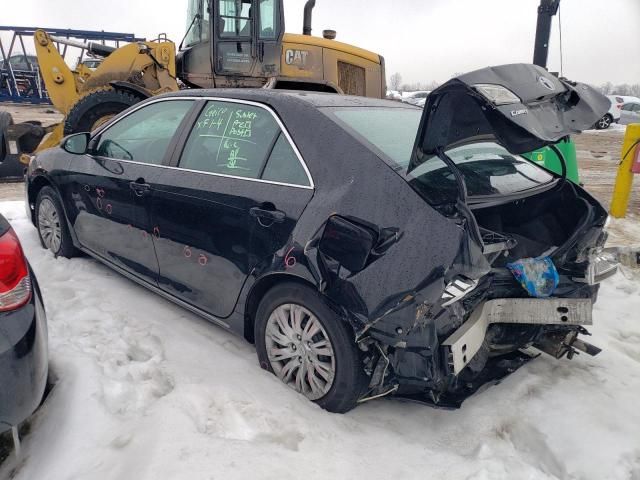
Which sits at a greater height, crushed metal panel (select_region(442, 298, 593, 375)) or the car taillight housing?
the car taillight housing

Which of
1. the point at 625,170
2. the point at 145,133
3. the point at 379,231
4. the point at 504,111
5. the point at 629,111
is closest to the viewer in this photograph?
the point at 504,111

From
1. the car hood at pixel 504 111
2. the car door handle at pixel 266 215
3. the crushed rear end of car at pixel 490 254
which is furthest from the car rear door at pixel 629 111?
the car door handle at pixel 266 215

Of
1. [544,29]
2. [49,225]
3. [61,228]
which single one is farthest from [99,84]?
[544,29]

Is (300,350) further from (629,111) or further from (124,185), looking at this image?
(629,111)

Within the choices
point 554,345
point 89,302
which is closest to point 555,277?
point 554,345

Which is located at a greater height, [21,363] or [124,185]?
[124,185]

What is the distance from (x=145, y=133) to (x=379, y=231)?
2272 millimetres

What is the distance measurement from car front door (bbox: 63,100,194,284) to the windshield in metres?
1.30

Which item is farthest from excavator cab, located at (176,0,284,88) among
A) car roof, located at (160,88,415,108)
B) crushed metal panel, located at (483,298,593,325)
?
crushed metal panel, located at (483,298,593,325)

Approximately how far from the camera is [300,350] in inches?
104

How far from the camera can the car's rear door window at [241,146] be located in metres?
2.78

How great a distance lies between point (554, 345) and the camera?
2938 millimetres

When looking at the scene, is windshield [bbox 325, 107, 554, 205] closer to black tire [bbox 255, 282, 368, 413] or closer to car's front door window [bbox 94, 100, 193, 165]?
black tire [bbox 255, 282, 368, 413]

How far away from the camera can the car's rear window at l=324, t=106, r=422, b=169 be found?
8.49ft
